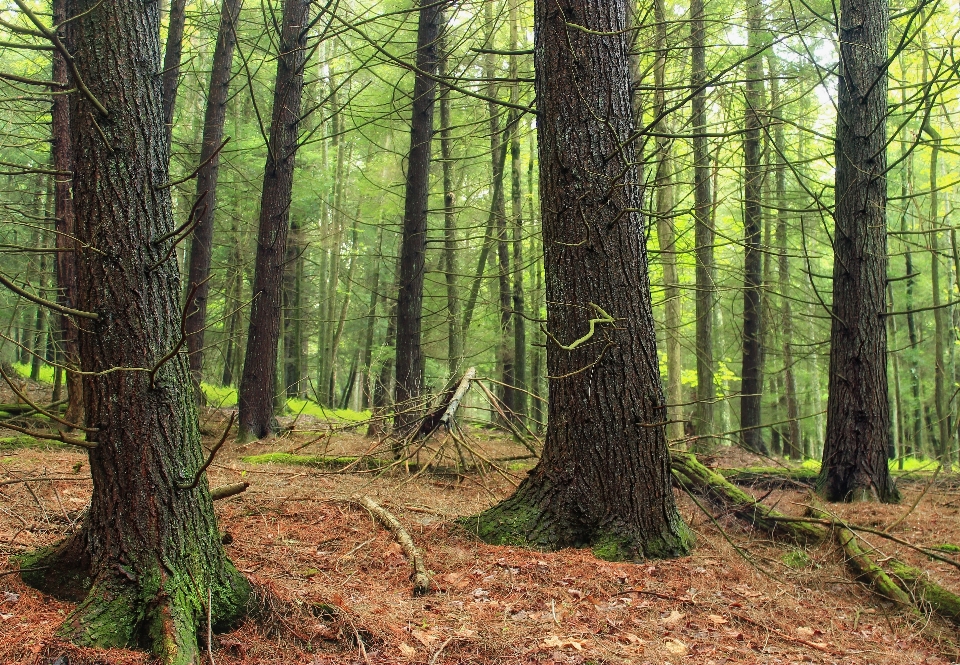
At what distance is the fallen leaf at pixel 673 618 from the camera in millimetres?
3733

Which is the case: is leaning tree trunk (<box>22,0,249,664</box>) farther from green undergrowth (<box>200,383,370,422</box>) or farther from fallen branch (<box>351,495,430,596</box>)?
green undergrowth (<box>200,383,370,422</box>)

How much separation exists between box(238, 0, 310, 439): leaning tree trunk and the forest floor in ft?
13.4

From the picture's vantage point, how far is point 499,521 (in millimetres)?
4934

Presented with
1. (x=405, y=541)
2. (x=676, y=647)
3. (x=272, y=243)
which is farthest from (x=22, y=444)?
(x=676, y=647)

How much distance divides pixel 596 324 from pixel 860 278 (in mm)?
4415

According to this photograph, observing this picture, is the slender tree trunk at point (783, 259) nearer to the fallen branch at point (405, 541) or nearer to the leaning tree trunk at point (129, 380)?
the fallen branch at point (405, 541)

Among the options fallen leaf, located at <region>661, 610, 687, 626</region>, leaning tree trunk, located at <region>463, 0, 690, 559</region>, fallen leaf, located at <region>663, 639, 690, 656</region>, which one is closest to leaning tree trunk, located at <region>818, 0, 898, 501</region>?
leaning tree trunk, located at <region>463, 0, 690, 559</region>

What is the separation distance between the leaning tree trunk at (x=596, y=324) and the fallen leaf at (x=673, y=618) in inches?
29.0

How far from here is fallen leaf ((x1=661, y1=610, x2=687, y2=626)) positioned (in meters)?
3.73

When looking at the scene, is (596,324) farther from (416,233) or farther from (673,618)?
(416,233)

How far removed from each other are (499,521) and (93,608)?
2.76m

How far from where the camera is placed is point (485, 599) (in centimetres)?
390

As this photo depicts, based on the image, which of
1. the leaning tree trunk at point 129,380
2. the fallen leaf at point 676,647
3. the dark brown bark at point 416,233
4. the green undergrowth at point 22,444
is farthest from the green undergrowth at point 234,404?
the fallen leaf at point 676,647

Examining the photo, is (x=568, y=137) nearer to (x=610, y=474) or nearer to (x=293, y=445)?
(x=610, y=474)
